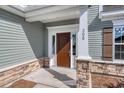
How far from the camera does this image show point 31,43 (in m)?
6.91

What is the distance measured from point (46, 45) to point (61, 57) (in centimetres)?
135

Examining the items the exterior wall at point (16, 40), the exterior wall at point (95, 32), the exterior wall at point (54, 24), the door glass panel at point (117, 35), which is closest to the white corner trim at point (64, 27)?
the exterior wall at point (54, 24)

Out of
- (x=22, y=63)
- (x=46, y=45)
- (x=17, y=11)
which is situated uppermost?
(x=17, y=11)

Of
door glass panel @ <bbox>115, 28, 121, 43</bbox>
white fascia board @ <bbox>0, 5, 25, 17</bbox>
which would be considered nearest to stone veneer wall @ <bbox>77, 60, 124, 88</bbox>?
door glass panel @ <bbox>115, 28, 121, 43</bbox>

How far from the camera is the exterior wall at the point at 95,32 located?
4.77m

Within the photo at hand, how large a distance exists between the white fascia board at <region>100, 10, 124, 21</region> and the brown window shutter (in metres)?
0.41

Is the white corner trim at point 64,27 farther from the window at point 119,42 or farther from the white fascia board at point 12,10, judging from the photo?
the window at point 119,42

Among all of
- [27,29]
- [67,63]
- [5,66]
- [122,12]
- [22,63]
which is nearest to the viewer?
[122,12]

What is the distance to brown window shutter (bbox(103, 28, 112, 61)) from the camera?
181 inches

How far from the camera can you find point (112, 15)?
448 cm

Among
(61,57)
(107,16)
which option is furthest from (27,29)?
(107,16)

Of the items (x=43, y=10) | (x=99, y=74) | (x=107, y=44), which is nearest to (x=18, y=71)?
(x=43, y=10)

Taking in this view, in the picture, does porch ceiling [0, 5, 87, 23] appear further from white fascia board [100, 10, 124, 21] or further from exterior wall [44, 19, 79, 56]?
exterior wall [44, 19, 79, 56]
